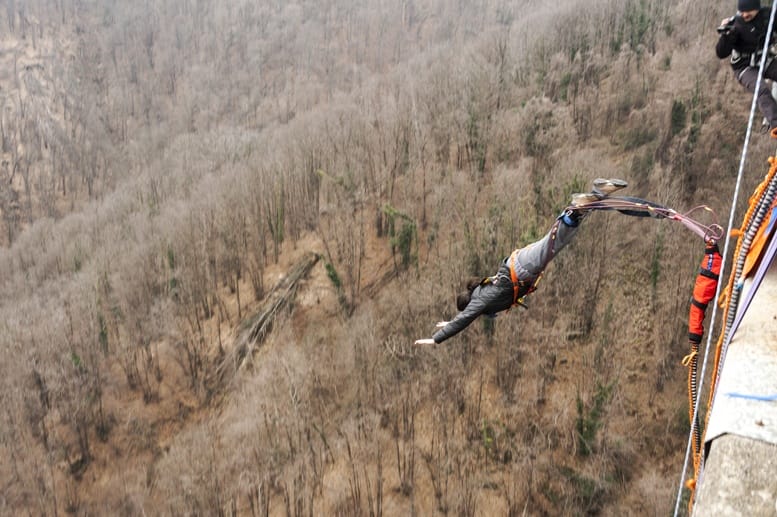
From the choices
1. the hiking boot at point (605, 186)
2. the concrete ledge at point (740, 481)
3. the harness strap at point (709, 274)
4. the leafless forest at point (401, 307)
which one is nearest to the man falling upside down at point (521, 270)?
the hiking boot at point (605, 186)

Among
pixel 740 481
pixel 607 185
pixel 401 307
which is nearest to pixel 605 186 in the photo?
pixel 607 185

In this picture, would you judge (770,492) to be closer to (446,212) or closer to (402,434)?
(402,434)

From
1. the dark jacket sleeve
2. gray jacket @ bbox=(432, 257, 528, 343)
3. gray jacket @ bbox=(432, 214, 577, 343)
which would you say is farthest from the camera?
the dark jacket sleeve

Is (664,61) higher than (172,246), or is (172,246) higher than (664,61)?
(664,61)

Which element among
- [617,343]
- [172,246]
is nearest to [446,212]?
[617,343]

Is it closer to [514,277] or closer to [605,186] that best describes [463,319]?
[514,277]

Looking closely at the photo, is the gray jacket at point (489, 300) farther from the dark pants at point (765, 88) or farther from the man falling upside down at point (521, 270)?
the dark pants at point (765, 88)

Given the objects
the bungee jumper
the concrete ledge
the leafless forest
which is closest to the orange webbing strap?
the bungee jumper

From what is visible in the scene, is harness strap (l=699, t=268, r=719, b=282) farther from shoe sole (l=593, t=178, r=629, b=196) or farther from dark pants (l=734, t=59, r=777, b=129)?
dark pants (l=734, t=59, r=777, b=129)
